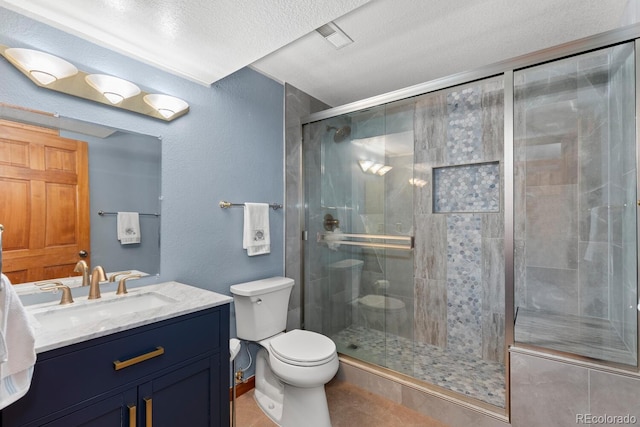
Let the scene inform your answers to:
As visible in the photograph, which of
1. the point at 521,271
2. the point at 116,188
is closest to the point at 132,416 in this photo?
the point at 116,188

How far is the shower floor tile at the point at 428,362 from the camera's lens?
1.92 meters

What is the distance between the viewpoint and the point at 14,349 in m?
0.77

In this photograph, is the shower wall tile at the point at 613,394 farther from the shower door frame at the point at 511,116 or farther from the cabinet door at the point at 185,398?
the cabinet door at the point at 185,398

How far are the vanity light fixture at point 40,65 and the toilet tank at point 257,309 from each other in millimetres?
1401

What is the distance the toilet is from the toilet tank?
2.24 feet

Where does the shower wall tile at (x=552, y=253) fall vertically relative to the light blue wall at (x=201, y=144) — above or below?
below

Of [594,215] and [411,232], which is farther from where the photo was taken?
[411,232]

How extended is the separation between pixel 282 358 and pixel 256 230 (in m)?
0.86

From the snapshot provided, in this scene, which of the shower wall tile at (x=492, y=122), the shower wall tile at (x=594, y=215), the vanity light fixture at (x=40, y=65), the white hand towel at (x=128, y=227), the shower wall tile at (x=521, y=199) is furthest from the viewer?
the shower wall tile at (x=492, y=122)

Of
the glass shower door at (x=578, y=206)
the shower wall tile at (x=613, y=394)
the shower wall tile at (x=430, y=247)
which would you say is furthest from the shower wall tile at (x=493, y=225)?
the shower wall tile at (x=613, y=394)

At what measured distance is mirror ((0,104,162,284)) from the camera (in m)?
1.34

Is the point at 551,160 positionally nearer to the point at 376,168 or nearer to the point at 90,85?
A: the point at 376,168

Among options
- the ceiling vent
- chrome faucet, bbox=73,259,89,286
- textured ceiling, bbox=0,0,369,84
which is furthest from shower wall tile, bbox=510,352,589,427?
chrome faucet, bbox=73,259,89,286

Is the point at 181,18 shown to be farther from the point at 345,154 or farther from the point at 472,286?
the point at 472,286
